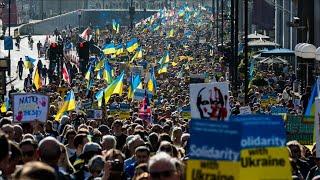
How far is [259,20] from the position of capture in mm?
75625

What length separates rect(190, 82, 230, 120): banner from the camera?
47.4ft

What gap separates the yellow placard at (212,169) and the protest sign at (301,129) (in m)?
9.02

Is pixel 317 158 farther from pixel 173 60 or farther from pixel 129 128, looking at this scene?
pixel 173 60

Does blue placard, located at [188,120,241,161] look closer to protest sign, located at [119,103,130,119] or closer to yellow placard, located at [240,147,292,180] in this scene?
yellow placard, located at [240,147,292,180]

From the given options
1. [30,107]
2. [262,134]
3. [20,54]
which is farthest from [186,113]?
[20,54]

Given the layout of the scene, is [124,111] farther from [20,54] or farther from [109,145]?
[20,54]

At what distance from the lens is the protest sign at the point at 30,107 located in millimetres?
16984

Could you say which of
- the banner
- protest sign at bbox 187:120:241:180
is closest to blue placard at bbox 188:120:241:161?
protest sign at bbox 187:120:241:180

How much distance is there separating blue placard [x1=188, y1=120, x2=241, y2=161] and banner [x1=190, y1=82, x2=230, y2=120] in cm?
639

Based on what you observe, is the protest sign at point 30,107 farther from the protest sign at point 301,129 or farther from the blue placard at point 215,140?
the blue placard at point 215,140

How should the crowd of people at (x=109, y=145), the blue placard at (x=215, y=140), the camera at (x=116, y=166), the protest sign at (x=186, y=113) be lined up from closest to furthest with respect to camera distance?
the blue placard at (x=215, y=140)
the crowd of people at (x=109, y=145)
the camera at (x=116, y=166)
the protest sign at (x=186, y=113)

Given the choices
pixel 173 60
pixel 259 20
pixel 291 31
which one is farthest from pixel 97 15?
pixel 291 31

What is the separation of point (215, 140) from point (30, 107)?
9783 millimetres

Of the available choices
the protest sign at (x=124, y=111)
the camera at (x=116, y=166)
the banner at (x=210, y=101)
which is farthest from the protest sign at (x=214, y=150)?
the protest sign at (x=124, y=111)
